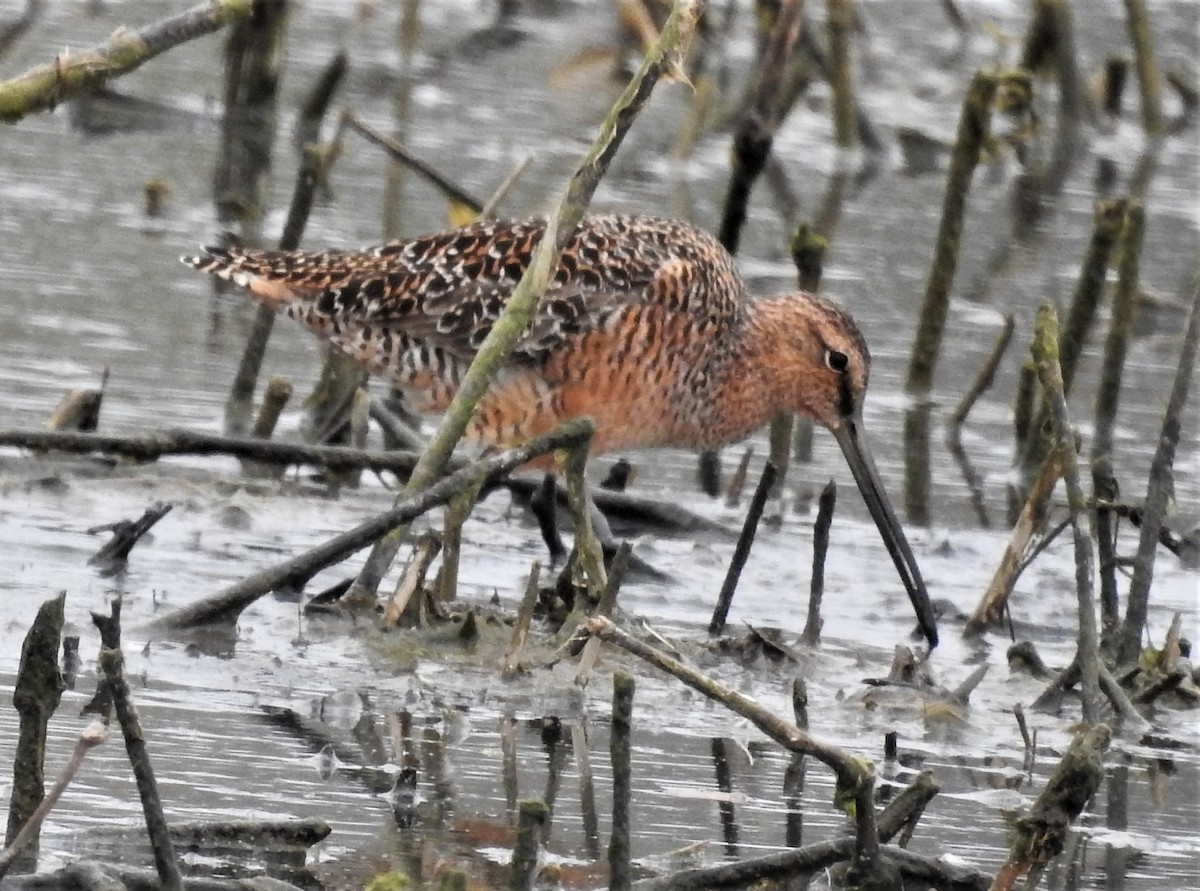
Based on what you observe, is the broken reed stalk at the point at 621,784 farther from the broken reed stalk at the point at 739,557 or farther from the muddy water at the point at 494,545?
the broken reed stalk at the point at 739,557

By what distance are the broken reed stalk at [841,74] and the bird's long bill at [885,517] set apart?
491 centimetres

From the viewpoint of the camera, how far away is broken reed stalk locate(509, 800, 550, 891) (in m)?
2.87

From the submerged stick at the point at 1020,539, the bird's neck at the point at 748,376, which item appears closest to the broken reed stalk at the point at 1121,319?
the bird's neck at the point at 748,376

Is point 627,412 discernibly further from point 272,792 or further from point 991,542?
point 272,792

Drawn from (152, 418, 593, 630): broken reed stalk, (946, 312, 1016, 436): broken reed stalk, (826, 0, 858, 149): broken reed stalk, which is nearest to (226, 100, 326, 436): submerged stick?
(152, 418, 593, 630): broken reed stalk

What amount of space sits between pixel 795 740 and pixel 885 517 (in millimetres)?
2733

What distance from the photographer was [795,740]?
337cm

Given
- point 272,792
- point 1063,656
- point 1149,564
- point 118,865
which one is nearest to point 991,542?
point 1063,656

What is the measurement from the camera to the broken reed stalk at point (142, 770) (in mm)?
2787

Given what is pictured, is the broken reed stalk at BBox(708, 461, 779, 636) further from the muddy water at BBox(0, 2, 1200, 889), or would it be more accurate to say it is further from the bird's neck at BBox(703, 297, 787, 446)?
the bird's neck at BBox(703, 297, 787, 446)

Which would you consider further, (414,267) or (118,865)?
(414,267)

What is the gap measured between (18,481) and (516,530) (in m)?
1.21

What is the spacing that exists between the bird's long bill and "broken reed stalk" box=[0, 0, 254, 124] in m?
2.80

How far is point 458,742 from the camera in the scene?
4.35 m
